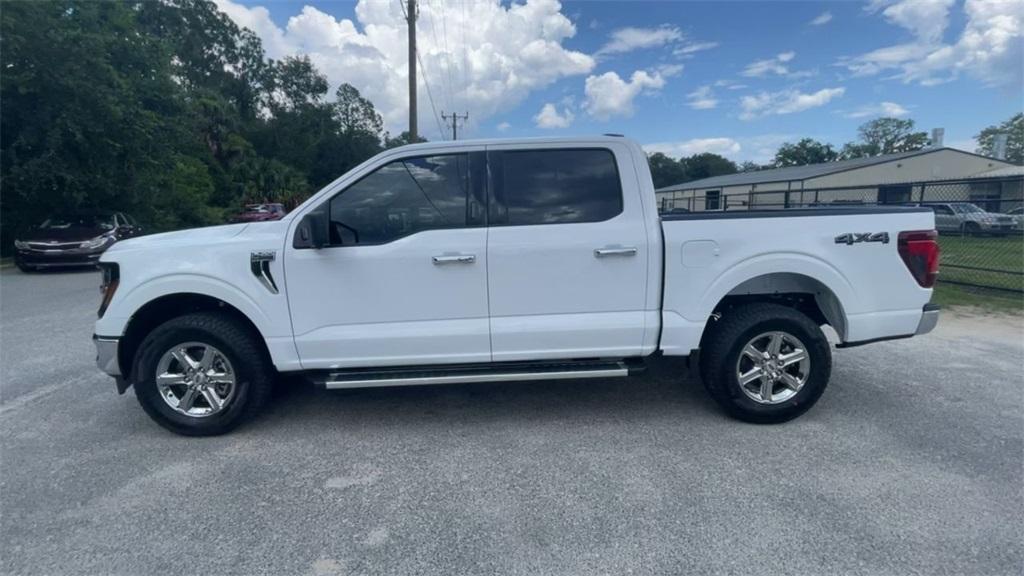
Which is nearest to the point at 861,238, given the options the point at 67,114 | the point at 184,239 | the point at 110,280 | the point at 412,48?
the point at 184,239

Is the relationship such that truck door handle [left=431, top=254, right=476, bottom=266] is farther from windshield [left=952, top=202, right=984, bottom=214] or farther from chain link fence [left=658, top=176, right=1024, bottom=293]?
windshield [left=952, top=202, right=984, bottom=214]

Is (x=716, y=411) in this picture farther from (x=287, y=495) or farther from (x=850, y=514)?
(x=287, y=495)

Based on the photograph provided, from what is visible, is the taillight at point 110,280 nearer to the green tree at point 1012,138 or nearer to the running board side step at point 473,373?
the running board side step at point 473,373

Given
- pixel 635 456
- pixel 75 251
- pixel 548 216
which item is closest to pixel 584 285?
pixel 548 216

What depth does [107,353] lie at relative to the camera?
374 centimetres

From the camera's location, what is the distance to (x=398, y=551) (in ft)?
8.54

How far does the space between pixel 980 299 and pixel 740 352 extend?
744 cm

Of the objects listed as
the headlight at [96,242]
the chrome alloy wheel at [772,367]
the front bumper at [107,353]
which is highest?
the headlight at [96,242]

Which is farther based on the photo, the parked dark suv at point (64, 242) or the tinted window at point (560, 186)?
the parked dark suv at point (64, 242)

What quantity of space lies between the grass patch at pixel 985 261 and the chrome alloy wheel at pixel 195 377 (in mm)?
11496

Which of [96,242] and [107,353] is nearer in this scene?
[107,353]

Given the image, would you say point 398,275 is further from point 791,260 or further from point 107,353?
point 791,260

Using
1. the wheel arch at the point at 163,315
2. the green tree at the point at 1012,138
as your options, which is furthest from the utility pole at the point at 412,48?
the green tree at the point at 1012,138

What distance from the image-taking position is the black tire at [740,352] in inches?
150
